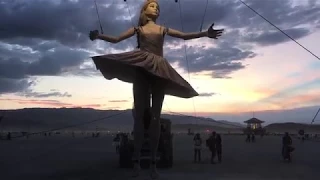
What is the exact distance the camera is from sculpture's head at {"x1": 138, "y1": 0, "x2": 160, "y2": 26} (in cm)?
898

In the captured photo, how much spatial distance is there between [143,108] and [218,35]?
5.86 feet

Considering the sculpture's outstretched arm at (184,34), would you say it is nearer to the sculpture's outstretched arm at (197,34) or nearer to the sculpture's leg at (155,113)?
the sculpture's outstretched arm at (197,34)

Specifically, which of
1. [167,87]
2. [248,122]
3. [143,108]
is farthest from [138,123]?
[248,122]

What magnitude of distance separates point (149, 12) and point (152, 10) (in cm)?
7

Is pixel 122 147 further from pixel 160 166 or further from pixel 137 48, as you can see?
pixel 137 48

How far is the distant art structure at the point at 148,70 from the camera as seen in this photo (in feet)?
26.5

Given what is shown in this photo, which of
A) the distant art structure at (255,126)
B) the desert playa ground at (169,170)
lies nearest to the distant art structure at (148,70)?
the desert playa ground at (169,170)

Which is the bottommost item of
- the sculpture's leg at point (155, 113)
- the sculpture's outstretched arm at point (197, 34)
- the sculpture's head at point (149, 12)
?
the sculpture's leg at point (155, 113)

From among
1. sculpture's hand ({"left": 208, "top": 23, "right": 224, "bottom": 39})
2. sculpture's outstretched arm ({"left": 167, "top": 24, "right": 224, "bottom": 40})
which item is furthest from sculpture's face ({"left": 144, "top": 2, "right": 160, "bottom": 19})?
sculpture's hand ({"left": 208, "top": 23, "right": 224, "bottom": 39})

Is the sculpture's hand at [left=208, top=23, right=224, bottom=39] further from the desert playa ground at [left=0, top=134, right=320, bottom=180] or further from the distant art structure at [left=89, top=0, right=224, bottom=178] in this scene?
the desert playa ground at [left=0, top=134, right=320, bottom=180]

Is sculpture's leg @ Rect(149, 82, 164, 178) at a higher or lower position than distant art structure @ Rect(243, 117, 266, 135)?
lower

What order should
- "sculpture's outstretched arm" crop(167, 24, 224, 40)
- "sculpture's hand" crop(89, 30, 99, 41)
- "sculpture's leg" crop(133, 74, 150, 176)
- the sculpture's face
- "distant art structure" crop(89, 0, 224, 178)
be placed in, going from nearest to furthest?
"distant art structure" crop(89, 0, 224, 178), "sculpture's hand" crop(89, 30, 99, 41), "sculpture's outstretched arm" crop(167, 24, 224, 40), "sculpture's leg" crop(133, 74, 150, 176), the sculpture's face

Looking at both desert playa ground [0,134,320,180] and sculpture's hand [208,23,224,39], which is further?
desert playa ground [0,134,320,180]

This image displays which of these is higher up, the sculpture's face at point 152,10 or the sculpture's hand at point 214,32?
the sculpture's face at point 152,10
